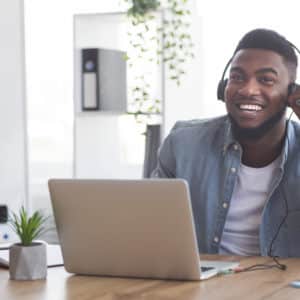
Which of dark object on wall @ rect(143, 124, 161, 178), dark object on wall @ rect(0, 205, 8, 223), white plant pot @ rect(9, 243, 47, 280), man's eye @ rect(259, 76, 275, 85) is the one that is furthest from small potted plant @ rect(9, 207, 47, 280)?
dark object on wall @ rect(0, 205, 8, 223)

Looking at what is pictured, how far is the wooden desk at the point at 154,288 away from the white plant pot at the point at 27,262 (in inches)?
1.1

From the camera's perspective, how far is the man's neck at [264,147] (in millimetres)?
2826

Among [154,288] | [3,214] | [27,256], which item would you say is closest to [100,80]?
[3,214]

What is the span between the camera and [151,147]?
180 inches

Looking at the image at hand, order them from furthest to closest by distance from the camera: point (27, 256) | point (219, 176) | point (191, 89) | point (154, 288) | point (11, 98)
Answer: point (11, 98) < point (191, 89) < point (219, 176) < point (27, 256) < point (154, 288)

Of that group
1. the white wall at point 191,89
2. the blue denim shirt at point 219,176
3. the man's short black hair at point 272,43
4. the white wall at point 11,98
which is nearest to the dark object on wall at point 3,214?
the white wall at point 11,98

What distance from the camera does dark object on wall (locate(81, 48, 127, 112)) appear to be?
466 centimetres

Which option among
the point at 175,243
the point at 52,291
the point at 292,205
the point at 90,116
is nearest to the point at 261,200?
the point at 292,205

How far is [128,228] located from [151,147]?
2.40 metres

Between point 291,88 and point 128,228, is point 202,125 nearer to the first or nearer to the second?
point 291,88

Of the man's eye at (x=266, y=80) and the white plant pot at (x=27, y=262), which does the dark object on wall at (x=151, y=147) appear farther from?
the white plant pot at (x=27, y=262)

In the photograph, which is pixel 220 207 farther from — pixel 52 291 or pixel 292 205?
pixel 52 291

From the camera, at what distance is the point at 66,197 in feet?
7.34

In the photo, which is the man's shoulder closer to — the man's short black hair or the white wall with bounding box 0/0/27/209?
the man's short black hair
